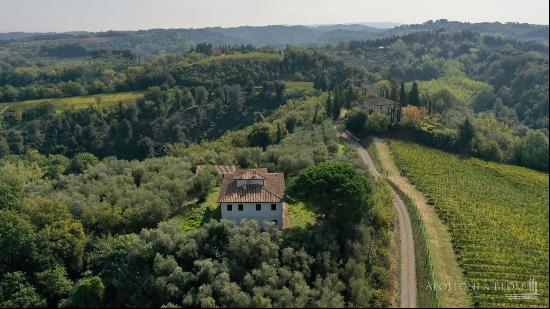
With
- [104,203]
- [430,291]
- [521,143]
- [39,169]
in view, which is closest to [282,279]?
[430,291]

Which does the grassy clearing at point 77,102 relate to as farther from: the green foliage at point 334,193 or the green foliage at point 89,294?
the green foliage at point 334,193

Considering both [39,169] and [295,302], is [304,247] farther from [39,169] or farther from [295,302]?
[39,169]

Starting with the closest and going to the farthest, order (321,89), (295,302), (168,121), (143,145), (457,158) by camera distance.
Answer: (295,302) < (457,158) < (143,145) < (168,121) < (321,89)

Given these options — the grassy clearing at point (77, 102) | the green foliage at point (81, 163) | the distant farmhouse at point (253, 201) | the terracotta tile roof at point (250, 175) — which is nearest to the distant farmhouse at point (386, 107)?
the terracotta tile roof at point (250, 175)

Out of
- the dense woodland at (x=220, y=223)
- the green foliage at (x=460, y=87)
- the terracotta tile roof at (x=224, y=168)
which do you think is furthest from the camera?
the green foliage at (x=460, y=87)

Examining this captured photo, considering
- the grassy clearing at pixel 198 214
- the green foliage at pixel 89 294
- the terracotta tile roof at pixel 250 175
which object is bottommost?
the green foliage at pixel 89 294

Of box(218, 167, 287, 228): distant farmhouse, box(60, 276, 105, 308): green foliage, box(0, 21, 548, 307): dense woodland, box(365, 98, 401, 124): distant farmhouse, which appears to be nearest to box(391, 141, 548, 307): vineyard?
box(0, 21, 548, 307): dense woodland

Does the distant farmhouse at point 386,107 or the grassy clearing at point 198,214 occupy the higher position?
the distant farmhouse at point 386,107
